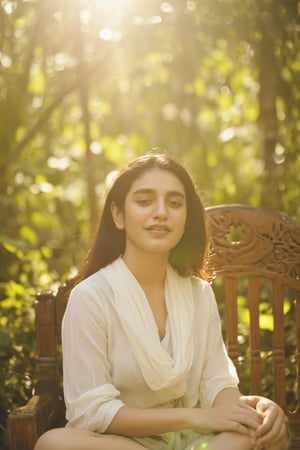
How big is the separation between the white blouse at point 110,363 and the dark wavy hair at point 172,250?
0.37ft

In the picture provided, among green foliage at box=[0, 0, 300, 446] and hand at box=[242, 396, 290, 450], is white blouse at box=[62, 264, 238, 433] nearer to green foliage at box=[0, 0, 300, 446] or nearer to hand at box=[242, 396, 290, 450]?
hand at box=[242, 396, 290, 450]

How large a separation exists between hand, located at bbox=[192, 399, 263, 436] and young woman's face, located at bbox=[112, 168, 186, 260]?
557mm

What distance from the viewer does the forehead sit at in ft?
8.36

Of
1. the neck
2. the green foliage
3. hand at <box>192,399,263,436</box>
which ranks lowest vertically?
hand at <box>192,399,263,436</box>

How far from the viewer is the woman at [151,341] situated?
2.32 metres

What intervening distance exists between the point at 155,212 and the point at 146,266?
222 millimetres

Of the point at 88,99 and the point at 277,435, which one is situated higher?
the point at 88,99

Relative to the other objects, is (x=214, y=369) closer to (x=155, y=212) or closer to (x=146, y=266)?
(x=146, y=266)

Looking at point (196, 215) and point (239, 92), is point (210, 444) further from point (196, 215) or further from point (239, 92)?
point (239, 92)

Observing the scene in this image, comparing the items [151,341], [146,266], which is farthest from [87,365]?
[146,266]

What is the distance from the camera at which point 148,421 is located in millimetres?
2318

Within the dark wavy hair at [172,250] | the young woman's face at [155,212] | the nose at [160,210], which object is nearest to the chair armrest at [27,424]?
the dark wavy hair at [172,250]

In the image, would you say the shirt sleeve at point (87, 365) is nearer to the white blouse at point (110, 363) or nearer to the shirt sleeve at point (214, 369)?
the white blouse at point (110, 363)

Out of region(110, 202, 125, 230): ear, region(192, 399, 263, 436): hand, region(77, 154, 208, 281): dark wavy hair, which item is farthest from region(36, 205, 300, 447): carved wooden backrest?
region(192, 399, 263, 436): hand
